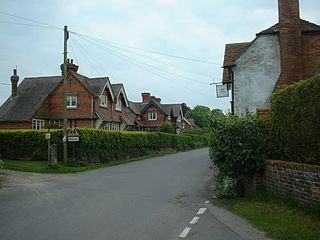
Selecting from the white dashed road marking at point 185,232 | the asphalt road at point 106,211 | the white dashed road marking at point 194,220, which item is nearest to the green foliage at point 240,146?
the asphalt road at point 106,211

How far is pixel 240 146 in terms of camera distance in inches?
516

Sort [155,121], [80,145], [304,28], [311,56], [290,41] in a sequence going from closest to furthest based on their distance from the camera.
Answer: [290,41] < [311,56] < [304,28] < [80,145] < [155,121]

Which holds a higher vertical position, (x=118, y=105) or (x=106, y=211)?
(x=118, y=105)

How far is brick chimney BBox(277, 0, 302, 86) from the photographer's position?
1930 cm

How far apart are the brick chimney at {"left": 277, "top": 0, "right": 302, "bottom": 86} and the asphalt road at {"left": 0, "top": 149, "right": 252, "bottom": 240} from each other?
6.74 m

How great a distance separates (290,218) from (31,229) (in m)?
5.70

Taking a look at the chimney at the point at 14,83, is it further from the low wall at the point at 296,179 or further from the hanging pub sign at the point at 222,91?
the low wall at the point at 296,179

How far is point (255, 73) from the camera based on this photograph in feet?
74.0

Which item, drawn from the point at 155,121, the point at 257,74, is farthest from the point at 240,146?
the point at 155,121

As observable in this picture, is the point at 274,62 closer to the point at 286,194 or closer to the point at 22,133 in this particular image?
the point at 286,194

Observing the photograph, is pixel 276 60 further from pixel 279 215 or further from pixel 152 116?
pixel 152 116

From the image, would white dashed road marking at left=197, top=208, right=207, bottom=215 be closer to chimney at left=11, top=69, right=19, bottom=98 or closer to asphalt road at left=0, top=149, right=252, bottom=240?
asphalt road at left=0, top=149, right=252, bottom=240

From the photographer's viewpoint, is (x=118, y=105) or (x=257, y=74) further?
(x=118, y=105)

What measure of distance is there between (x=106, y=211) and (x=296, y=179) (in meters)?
5.17
